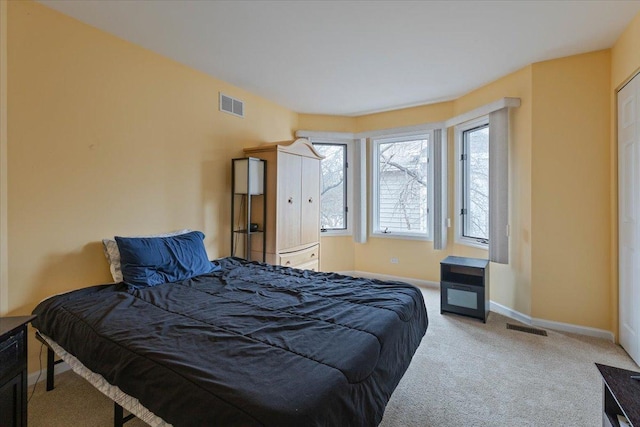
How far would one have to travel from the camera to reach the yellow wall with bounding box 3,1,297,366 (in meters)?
2.02

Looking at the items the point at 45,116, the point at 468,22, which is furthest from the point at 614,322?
the point at 45,116

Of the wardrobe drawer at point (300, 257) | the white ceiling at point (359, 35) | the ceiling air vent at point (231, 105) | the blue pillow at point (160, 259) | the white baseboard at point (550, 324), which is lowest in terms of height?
the white baseboard at point (550, 324)

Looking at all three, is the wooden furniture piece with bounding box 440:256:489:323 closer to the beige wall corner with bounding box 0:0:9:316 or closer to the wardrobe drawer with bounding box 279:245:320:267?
the wardrobe drawer with bounding box 279:245:320:267

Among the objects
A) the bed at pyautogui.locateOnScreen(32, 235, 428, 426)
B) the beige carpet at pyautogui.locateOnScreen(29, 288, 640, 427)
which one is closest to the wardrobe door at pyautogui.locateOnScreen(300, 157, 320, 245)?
the bed at pyautogui.locateOnScreen(32, 235, 428, 426)

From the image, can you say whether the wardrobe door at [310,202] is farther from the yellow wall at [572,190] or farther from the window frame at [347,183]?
the yellow wall at [572,190]

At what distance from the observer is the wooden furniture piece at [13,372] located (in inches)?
54.7

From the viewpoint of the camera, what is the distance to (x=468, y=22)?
7.66ft

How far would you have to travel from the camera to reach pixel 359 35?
98.6 inches

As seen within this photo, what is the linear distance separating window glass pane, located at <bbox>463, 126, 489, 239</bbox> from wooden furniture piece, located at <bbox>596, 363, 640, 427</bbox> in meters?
2.60

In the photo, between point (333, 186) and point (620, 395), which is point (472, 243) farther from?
point (620, 395)

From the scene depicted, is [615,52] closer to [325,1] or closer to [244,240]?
[325,1]

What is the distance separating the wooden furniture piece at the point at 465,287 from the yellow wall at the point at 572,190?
47 centimetres

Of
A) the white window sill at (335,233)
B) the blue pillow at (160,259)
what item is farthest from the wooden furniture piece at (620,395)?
the white window sill at (335,233)

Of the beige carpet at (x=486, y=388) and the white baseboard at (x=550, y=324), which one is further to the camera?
the white baseboard at (x=550, y=324)
